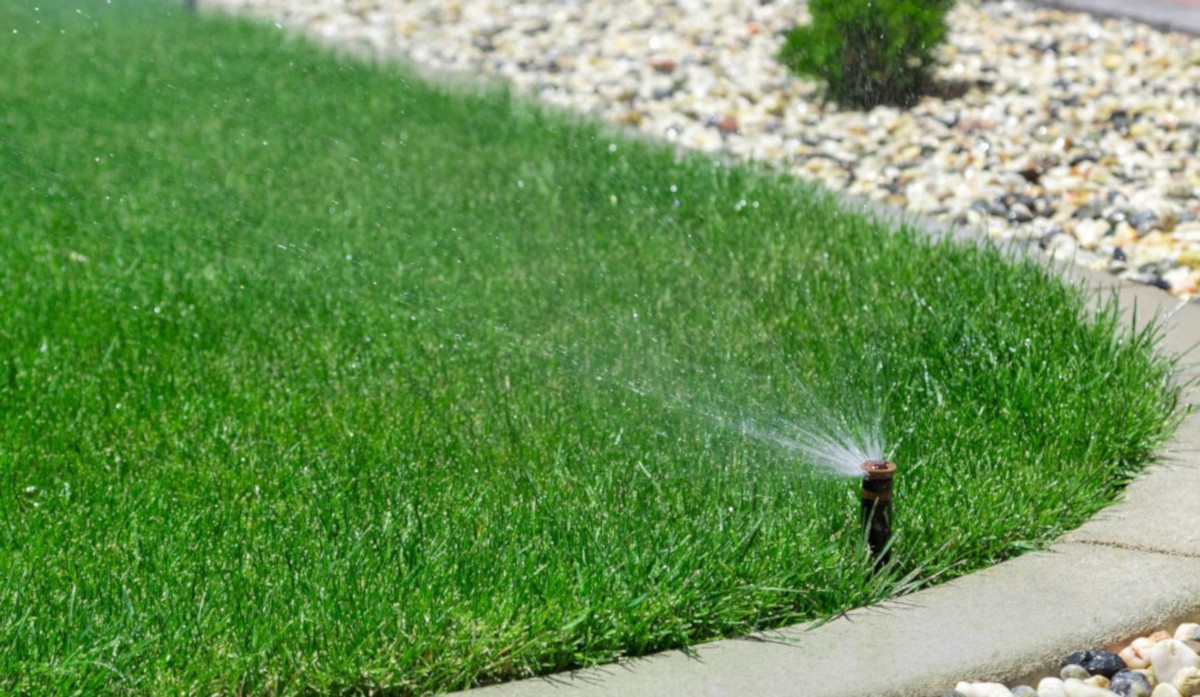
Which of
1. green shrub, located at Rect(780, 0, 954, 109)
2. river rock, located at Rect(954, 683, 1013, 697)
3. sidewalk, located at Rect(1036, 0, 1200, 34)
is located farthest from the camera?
sidewalk, located at Rect(1036, 0, 1200, 34)

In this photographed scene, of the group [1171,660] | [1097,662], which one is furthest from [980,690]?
[1171,660]

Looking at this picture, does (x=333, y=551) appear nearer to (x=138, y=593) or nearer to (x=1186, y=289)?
(x=138, y=593)

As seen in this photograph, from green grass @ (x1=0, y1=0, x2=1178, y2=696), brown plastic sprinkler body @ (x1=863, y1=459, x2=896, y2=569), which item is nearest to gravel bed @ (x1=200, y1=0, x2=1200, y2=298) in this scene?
green grass @ (x1=0, y1=0, x2=1178, y2=696)

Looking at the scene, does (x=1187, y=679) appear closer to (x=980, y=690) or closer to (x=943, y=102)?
(x=980, y=690)

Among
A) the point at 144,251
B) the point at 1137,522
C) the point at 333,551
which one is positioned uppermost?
the point at 1137,522

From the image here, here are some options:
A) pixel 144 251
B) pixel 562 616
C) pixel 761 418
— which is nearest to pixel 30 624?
pixel 562 616

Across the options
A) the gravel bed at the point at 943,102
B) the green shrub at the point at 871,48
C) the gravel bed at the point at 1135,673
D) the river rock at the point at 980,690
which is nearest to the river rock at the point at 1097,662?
the gravel bed at the point at 1135,673

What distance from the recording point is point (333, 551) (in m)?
2.95

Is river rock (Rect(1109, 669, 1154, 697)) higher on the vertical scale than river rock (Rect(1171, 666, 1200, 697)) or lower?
lower

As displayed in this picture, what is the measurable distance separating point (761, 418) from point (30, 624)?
162 cm

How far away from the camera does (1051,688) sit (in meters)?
2.63

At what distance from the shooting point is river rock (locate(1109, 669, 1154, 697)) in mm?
2688

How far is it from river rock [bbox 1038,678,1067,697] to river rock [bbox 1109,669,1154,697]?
0.12m

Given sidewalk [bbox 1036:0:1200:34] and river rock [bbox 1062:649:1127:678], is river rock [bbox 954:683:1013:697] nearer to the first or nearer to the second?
river rock [bbox 1062:649:1127:678]
